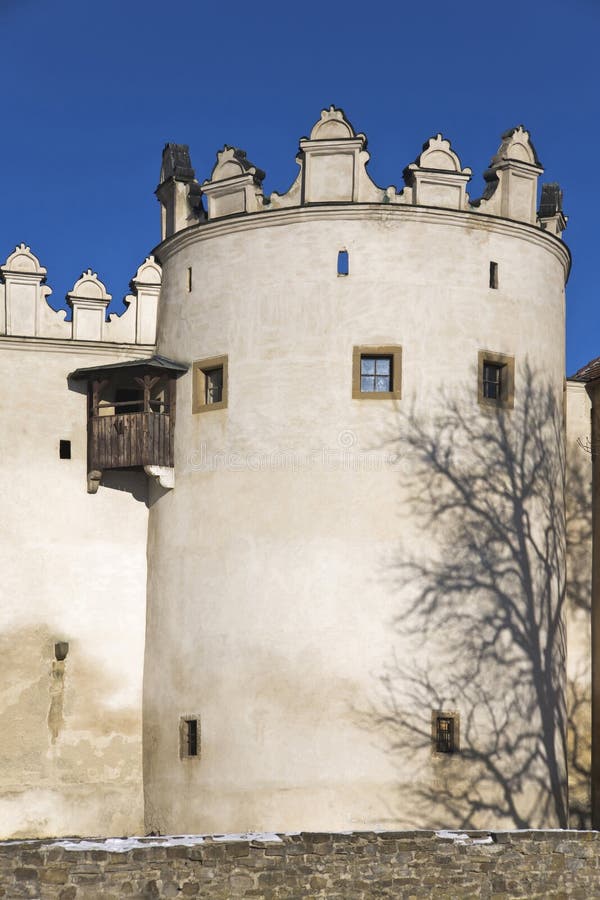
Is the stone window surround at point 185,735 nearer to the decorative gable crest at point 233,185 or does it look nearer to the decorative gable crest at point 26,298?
the decorative gable crest at point 26,298

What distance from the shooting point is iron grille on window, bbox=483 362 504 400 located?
29.3m

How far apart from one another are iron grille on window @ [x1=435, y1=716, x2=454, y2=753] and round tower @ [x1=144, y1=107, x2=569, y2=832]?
41 millimetres

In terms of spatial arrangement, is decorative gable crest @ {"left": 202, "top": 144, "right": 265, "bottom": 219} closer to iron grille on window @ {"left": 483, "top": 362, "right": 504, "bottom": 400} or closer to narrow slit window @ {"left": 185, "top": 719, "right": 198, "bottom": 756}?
iron grille on window @ {"left": 483, "top": 362, "right": 504, "bottom": 400}

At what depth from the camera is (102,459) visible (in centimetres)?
3078

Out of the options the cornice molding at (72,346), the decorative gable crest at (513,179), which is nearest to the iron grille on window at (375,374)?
the decorative gable crest at (513,179)

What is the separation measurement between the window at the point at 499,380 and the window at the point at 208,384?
15.9 ft

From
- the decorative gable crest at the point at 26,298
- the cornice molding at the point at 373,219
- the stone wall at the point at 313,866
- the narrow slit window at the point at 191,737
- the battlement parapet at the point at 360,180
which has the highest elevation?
the battlement parapet at the point at 360,180

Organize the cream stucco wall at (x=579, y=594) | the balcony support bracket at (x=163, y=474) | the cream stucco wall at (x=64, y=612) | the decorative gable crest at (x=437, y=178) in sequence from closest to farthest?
the decorative gable crest at (x=437, y=178), the balcony support bracket at (x=163, y=474), the cream stucco wall at (x=64, y=612), the cream stucco wall at (x=579, y=594)

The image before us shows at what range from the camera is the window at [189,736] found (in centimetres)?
2875

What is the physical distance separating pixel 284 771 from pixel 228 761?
1113 mm

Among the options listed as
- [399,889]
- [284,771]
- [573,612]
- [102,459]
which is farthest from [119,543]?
[399,889]

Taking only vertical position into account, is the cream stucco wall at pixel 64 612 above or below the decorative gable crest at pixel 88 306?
below

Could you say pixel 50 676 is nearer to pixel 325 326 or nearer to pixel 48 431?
pixel 48 431

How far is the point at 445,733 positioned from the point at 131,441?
8101mm
